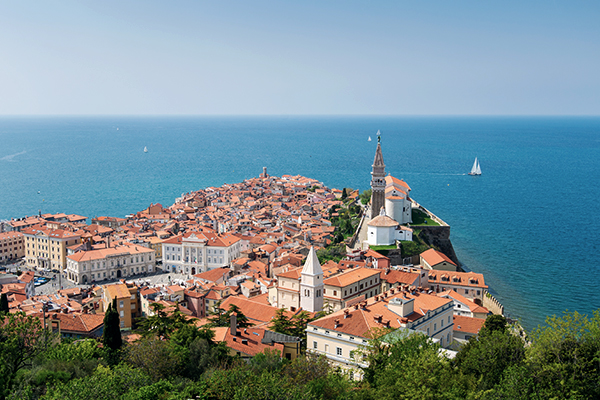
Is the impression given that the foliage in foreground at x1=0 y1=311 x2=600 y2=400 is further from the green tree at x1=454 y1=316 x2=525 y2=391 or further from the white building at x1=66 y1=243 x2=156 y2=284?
the white building at x1=66 y1=243 x2=156 y2=284

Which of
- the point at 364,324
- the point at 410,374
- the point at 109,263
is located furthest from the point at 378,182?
the point at 410,374

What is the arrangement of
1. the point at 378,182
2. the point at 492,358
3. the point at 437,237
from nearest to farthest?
the point at 492,358 < the point at 437,237 < the point at 378,182

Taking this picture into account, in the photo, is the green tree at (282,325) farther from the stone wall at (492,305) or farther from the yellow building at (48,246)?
the yellow building at (48,246)

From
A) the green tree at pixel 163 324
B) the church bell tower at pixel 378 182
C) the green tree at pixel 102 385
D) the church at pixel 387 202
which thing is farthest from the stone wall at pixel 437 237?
the green tree at pixel 102 385

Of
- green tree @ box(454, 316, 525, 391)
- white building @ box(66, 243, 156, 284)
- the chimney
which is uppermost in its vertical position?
green tree @ box(454, 316, 525, 391)

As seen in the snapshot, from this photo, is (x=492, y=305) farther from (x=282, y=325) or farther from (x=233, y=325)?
(x=233, y=325)

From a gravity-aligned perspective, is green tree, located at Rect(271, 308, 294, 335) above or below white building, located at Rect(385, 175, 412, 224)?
below

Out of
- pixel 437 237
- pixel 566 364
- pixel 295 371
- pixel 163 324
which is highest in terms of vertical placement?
pixel 566 364

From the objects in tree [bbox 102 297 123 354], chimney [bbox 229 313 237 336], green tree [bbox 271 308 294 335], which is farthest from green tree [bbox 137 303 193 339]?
green tree [bbox 271 308 294 335]
